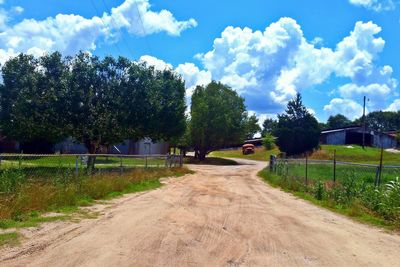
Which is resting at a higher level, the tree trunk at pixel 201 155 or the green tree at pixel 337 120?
the green tree at pixel 337 120

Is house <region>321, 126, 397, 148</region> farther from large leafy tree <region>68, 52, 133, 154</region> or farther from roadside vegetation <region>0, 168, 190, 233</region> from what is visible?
roadside vegetation <region>0, 168, 190, 233</region>

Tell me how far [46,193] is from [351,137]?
81.4 m

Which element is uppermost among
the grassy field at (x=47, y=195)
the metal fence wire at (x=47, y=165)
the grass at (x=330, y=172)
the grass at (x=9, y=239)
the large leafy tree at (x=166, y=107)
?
the large leafy tree at (x=166, y=107)

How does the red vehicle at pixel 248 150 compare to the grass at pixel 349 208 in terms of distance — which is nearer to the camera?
the grass at pixel 349 208

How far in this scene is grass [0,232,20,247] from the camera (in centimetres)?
797

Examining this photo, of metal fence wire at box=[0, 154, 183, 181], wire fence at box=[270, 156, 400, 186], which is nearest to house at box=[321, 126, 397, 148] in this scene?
wire fence at box=[270, 156, 400, 186]

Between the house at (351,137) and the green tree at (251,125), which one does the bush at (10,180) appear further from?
the house at (351,137)

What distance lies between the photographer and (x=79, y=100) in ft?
108

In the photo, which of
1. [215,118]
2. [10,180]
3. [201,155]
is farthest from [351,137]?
[10,180]

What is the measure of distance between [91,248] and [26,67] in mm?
29829

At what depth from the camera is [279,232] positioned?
10.2 meters

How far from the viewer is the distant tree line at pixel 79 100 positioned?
3297 centimetres

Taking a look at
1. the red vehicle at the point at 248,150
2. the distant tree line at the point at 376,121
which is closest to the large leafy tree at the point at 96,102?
the red vehicle at the point at 248,150

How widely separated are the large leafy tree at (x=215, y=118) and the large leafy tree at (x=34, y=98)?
2659 centimetres
